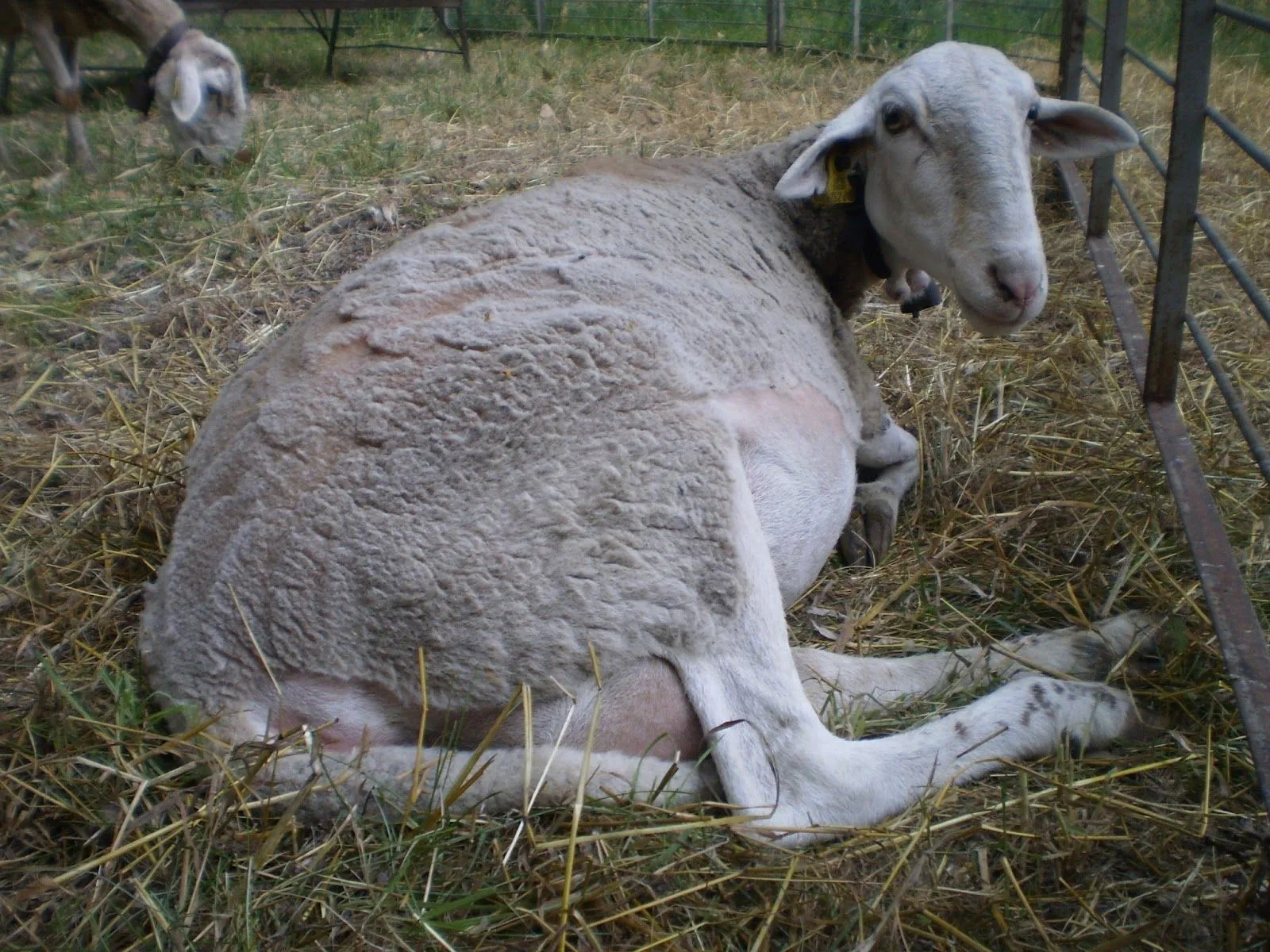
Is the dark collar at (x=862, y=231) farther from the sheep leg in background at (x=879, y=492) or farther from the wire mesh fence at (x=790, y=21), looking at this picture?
the wire mesh fence at (x=790, y=21)

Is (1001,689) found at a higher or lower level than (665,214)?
lower

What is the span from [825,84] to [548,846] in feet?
21.4

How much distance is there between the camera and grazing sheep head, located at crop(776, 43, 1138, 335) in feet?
8.08

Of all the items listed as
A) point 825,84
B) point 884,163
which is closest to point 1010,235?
point 884,163

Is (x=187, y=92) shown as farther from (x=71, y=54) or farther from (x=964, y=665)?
(x=964, y=665)

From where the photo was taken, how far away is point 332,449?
2012 mm

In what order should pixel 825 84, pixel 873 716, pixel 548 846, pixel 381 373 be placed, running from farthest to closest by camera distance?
pixel 825 84, pixel 873 716, pixel 381 373, pixel 548 846

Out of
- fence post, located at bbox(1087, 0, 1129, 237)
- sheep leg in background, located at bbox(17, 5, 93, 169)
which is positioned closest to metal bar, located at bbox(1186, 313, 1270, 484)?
fence post, located at bbox(1087, 0, 1129, 237)

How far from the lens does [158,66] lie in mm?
6992

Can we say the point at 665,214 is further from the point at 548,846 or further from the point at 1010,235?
the point at 548,846

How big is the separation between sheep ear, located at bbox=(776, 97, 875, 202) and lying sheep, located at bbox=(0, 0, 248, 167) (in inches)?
169

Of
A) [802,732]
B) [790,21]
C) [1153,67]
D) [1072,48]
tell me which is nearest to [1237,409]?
[802,732]

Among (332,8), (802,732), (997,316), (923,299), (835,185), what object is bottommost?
(802,732)

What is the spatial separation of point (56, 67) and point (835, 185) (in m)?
6.56
